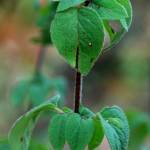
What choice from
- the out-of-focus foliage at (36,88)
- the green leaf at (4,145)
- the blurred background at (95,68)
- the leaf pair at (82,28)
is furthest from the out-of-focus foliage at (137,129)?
the blurred background at (95,68)

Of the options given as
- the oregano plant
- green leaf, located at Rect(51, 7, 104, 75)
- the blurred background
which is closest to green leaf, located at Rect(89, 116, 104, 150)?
the oregano plant

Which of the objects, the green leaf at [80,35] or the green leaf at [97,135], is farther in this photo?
the green leaf at [97,135]

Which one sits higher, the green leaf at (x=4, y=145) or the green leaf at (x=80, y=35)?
the green leaf at (x=80, y=35)

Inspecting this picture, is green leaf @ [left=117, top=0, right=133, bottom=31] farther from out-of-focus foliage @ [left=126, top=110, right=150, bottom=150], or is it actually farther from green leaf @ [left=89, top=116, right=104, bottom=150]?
out-of-focus foliage @ [left=126, top=110, right=150, bottom=150]

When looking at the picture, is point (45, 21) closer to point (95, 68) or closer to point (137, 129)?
point (137, 129)

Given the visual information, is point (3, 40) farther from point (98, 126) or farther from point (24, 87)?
point (98, 126)

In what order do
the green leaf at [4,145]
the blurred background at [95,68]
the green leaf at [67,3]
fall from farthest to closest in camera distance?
1. the blurred background at [95,68]
2. the green leaf at [4,145]
3. the green leaf at [67,3]

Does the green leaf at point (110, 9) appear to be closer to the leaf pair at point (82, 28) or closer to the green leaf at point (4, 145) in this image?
the leaf pair at point (82, 28)
